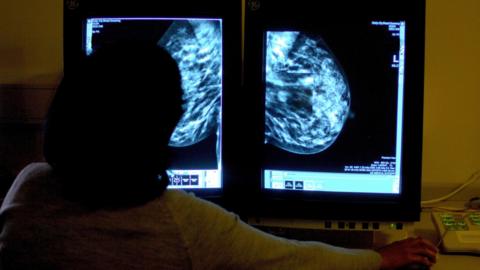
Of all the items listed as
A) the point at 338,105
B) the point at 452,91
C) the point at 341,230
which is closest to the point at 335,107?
the point at 338,105

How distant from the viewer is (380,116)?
1.26 m

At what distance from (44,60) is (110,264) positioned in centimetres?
99

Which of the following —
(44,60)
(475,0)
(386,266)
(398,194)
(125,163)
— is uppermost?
(475,0)

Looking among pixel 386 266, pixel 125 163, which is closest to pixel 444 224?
pixel 386 266

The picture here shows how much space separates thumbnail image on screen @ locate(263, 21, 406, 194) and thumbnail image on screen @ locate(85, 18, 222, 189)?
0.12m

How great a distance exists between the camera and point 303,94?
1.29 m

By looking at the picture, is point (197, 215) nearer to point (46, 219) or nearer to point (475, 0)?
point (46, 219)

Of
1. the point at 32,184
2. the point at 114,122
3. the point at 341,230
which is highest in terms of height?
the point at 114,122

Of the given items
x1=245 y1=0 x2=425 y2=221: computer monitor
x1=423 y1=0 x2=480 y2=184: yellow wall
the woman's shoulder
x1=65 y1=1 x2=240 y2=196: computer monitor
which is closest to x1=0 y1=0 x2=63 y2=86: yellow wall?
x1=65 y1=1 x2=240 y2=196: computer monitor

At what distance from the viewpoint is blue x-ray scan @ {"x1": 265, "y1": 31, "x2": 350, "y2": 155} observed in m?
1.28

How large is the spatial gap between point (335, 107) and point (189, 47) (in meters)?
0.36

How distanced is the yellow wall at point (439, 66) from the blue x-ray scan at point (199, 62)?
521 millimetres

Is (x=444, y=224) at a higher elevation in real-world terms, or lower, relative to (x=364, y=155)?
lower

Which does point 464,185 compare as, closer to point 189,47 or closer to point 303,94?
point 303,94
